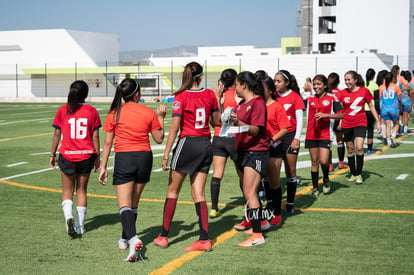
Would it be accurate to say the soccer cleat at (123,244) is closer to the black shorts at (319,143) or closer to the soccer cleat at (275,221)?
the soccer cleat at (275,221)

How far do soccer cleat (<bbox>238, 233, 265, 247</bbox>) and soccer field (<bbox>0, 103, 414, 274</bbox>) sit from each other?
78mm

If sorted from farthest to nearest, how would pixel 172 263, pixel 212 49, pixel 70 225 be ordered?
1. pixel 212 49
2. pixel 70 225
3. pixel 172 263

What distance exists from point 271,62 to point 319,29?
65.0 feet

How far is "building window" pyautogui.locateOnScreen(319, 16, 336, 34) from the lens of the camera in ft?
244

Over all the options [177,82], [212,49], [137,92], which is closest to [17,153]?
[137,92]

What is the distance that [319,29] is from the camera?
244ft

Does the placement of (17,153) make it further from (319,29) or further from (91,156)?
(319,29)

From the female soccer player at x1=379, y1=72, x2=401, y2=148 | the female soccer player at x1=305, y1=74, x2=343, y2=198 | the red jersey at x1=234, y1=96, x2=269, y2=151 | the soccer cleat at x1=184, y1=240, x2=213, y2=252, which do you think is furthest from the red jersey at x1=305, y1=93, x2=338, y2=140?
the female soccer player at x1=379, y1=72, x2=401, y2=148

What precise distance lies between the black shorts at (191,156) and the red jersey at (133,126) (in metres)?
0.36

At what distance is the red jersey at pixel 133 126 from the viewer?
19.3 ft

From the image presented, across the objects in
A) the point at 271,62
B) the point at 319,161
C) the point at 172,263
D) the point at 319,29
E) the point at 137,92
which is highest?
the point at 319,29

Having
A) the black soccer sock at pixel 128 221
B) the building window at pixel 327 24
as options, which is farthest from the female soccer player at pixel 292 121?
the building window at pixel 327 24

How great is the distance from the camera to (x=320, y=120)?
899cm

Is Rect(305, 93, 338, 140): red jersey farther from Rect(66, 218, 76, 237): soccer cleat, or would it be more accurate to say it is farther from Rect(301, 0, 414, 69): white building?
Rect(301, 0, 414, 69): white building
